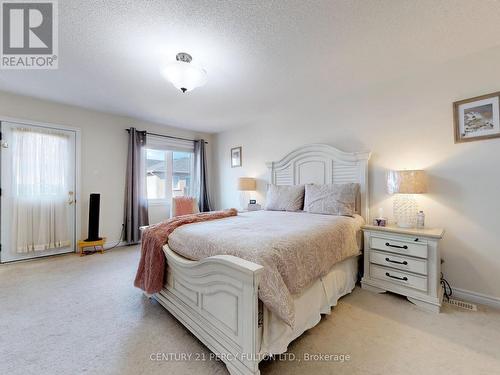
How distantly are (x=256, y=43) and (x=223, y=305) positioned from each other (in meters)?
2.13

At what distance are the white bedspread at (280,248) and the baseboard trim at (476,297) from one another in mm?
1158

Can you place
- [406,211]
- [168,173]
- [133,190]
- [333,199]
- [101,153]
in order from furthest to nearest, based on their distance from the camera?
[168,173]
[133,190]
[101,153]
[333,199]
[406,211]

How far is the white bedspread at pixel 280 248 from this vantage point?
1.27 meters

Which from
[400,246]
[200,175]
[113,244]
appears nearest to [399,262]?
[400,246]

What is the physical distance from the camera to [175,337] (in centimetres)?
163

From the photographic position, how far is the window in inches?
177

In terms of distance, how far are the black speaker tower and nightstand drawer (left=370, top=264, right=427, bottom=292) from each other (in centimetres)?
402

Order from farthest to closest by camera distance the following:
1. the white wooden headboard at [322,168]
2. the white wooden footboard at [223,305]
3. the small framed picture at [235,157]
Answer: the small framed picture at [235,157], the white wooden headboard at [322,168], the white wooden footboard at [223,305]

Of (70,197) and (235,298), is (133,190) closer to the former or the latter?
(70,197)

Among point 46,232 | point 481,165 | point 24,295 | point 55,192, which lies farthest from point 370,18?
point 46,232

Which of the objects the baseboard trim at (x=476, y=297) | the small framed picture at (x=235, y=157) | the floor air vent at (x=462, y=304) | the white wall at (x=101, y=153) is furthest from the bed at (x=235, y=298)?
the small framed picture at (x=235, y=157)

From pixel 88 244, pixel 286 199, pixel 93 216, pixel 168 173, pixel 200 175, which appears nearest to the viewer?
pixel 286 199

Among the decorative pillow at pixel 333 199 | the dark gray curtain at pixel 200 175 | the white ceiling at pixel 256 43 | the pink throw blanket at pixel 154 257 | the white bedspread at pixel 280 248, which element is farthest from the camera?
the dark gray curtain at pixel 200 175

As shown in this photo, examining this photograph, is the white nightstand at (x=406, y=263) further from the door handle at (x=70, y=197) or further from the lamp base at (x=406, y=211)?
the door handle at (x=70, y=197)
